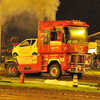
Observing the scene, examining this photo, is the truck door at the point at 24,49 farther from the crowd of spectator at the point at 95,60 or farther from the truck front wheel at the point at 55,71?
the crowd of spectator at the point at 95,60

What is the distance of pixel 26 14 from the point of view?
46500 millimetres

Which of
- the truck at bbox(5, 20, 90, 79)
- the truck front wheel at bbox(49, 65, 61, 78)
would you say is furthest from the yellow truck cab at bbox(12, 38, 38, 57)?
the truck front wheel at bbox(49, 65, 61, 78)

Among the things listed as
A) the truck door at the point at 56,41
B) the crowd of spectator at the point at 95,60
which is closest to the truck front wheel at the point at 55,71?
the truck door at the point at 56,41

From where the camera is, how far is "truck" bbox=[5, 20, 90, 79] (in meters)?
16.7

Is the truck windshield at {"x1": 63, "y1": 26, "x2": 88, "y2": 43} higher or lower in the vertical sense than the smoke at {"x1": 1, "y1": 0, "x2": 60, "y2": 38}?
lower

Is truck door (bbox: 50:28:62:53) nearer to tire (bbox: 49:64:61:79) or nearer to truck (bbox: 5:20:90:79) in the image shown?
truck (bbox: 5:20:90:79)

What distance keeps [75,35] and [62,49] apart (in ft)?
3.92

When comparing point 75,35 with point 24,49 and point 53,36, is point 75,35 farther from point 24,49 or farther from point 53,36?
point 24,49

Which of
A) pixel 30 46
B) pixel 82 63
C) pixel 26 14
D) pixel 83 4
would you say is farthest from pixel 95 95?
pixel 83 4

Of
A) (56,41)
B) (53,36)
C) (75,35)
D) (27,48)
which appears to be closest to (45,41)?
(53,36)

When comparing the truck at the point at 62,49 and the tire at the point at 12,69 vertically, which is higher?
the truck at the point at 62,49

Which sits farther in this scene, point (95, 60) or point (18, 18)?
point (18, 18)

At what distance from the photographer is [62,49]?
54.6 feet

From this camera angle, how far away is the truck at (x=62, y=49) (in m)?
16.7
